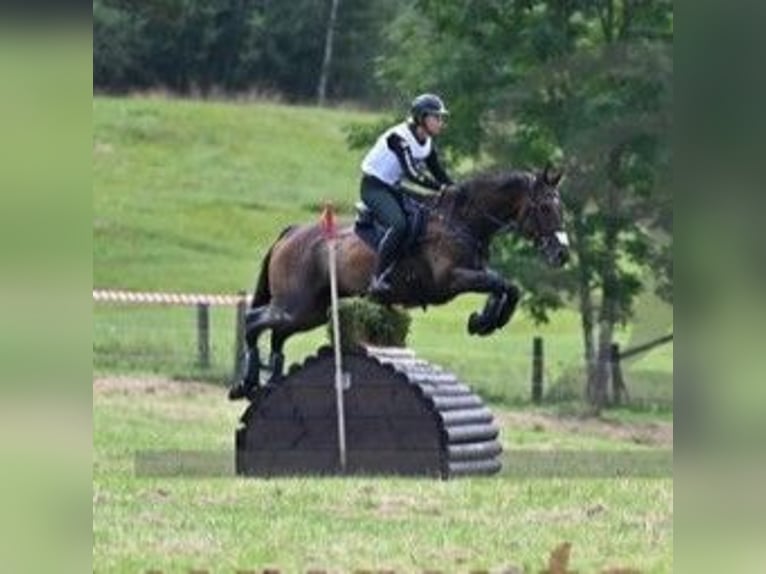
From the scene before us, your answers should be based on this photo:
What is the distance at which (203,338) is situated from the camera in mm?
32062

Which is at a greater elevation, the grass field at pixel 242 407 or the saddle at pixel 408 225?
the saddle at pixel 408 225

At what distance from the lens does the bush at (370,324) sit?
16.8 m

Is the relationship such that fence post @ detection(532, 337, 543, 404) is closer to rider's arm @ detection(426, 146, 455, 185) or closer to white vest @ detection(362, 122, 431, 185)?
rider's arm @ detection(426, 146, 455, 185)

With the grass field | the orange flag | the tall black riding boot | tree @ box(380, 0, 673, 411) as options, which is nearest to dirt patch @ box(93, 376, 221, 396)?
the grass field

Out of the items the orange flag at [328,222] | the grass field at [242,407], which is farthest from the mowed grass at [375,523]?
the orange flag at [328,222]

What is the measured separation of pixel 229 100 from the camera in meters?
59.7

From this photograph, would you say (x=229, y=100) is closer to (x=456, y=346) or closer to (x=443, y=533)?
(x=456, y=346)

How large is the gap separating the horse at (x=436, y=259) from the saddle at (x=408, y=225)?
4cm

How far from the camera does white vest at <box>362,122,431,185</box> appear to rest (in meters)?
17.1

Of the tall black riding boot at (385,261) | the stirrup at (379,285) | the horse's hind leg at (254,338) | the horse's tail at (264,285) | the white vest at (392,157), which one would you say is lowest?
the horse's hind leg at (254,338)

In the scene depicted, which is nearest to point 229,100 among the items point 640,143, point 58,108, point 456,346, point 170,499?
point 456,346

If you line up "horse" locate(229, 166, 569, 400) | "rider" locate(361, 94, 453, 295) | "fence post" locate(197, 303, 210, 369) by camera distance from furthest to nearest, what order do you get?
"fence post" locate(197, 303, 210, 369), "horse" locate(229, 166, 569, 400), "rider" locate(361, 94, 453, 295)

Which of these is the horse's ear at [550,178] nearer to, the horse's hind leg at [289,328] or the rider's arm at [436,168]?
the rider's arm at [436,168]

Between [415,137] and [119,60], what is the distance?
35733mm
